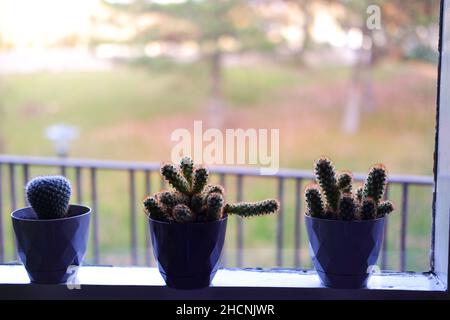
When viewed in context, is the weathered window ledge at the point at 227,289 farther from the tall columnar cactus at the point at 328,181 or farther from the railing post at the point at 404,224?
the railing post at the point at 404,224

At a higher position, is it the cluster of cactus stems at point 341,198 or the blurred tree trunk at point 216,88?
the blurred tree trunk at point 216,88

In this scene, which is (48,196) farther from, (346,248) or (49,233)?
(346,248)

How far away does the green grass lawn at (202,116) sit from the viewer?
15.9ft

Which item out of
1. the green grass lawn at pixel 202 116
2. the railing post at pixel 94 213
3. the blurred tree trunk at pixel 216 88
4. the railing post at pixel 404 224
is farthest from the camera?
the blurred tree trunk at pixel 216 88

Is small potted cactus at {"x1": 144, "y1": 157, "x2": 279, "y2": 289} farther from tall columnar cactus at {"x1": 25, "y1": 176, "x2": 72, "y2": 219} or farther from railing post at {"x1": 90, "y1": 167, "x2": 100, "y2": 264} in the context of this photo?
railing post at {"x1": 90, "y1": 167, "x2": 100, "y2": 264}

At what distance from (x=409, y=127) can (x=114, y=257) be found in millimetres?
2952

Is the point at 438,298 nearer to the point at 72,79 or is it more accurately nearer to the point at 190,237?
the point at 190,237

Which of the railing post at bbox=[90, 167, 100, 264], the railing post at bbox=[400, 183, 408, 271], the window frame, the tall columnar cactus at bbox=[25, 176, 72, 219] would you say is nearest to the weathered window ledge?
the window frame

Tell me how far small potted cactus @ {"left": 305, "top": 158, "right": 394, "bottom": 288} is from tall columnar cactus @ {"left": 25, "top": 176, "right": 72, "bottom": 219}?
48 cm

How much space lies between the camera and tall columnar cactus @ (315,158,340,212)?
0.98 metres

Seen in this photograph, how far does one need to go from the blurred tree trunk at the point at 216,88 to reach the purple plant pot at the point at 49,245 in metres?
4.24

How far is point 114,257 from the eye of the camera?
4.27 m

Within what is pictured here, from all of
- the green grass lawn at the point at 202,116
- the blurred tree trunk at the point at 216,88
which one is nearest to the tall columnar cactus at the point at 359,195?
the green grass lawn at the point at 202,116
